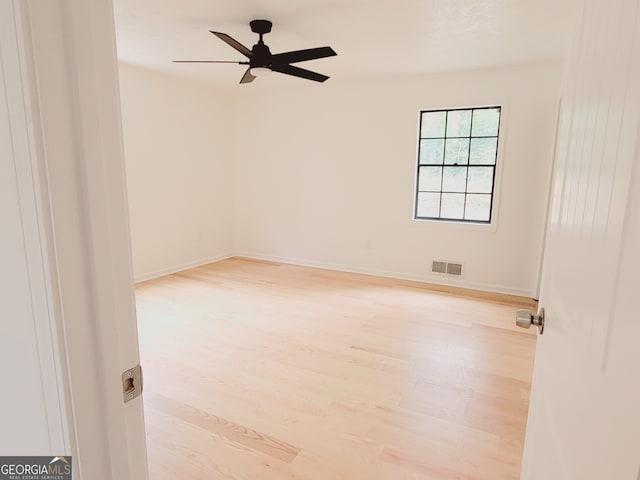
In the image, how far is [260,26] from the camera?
2893mm

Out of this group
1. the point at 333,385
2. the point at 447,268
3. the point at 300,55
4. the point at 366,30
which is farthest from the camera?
the point at 447,268

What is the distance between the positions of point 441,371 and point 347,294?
1722 mm

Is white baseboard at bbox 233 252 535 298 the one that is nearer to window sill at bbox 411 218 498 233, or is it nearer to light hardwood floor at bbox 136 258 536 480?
light hardwood floor at bbox 136 258 536 480

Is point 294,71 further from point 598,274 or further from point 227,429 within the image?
point 598,274

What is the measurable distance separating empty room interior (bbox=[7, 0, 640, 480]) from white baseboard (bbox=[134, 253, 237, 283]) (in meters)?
0.03

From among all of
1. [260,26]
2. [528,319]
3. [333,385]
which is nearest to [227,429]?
[333,385]

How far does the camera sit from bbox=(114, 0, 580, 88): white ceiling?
2.60m

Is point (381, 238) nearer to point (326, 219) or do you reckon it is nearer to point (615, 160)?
point (326, 219)

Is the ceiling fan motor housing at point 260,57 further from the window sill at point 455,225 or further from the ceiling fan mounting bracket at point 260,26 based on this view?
the window sill at point 455,225

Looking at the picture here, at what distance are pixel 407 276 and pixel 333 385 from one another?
268 centimetres

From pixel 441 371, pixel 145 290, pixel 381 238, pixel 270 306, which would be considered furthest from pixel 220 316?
pixel 381 238

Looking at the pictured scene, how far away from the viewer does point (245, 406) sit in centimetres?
210

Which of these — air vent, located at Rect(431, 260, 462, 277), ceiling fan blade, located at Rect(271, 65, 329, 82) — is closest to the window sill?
air vent, located at Rect(431, 260, 462, 277)

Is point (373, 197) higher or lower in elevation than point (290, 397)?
higher
